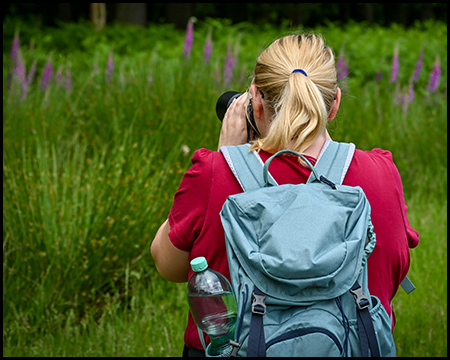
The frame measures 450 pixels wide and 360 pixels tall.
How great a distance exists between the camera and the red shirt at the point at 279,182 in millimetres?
1515

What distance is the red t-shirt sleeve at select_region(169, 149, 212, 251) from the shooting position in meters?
1.51

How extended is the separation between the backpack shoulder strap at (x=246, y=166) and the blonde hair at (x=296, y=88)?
0.04 meters

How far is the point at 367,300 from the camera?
142 centimetres

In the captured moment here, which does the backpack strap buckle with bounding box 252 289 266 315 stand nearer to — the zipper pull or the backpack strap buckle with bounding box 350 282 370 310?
the backpack strap buckle with bounding box 350 282 370 310

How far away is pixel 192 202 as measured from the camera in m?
1.53

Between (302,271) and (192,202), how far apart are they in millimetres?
384

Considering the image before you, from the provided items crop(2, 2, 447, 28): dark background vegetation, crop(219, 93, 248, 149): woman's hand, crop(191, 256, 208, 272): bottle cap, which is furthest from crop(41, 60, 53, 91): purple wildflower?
crop(2, 2, 447, 28): dark background vegetation

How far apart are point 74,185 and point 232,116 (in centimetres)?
215

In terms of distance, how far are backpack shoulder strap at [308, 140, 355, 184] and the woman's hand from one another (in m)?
0.31

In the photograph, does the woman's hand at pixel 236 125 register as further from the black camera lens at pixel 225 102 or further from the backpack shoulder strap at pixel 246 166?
the backpack shoulder strap at pixel 246 166

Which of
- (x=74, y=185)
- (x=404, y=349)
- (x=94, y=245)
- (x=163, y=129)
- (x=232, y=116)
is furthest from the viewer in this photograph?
(x=163, y=129)

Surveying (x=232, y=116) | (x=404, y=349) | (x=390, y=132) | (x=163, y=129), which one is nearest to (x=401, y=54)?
(x=390, y=132)

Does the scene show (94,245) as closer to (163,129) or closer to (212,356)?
(163,129)

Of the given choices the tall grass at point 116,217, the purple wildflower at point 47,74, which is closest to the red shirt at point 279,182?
the tall grass at point 116,217
